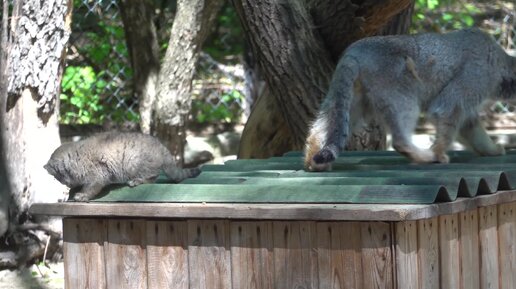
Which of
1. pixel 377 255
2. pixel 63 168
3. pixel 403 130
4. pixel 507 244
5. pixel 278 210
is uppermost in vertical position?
pixel 403 130

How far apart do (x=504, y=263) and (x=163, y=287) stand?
1970mm

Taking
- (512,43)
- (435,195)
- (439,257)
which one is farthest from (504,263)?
(512,43)

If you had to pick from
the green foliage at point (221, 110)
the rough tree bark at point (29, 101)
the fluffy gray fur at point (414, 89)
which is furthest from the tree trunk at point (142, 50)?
the fluffy gray fur at point (414, 89)

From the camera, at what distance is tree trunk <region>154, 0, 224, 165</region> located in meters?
9.40

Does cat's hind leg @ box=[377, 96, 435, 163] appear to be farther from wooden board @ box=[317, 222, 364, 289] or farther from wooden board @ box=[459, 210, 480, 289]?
wooden board @ box=[317, 222, 364, 289]

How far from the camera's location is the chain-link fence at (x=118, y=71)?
1072cm

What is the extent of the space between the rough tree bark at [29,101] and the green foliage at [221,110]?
3.43 meters

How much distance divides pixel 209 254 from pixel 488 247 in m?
1.57

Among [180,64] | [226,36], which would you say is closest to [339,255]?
[180,64]

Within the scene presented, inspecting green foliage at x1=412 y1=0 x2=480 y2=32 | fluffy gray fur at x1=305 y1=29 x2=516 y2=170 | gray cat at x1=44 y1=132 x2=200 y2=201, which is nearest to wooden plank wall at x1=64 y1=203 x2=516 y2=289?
gray cat at x1=44 y1=132 x2=200 y2=201

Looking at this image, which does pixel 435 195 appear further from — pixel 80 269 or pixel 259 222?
pixel 80 269

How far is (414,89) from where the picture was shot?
6082 millimetres

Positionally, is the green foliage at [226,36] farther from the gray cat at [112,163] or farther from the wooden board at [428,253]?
the wooden board at [428,253]

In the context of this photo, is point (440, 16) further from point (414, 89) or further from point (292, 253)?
point (292, 253)
